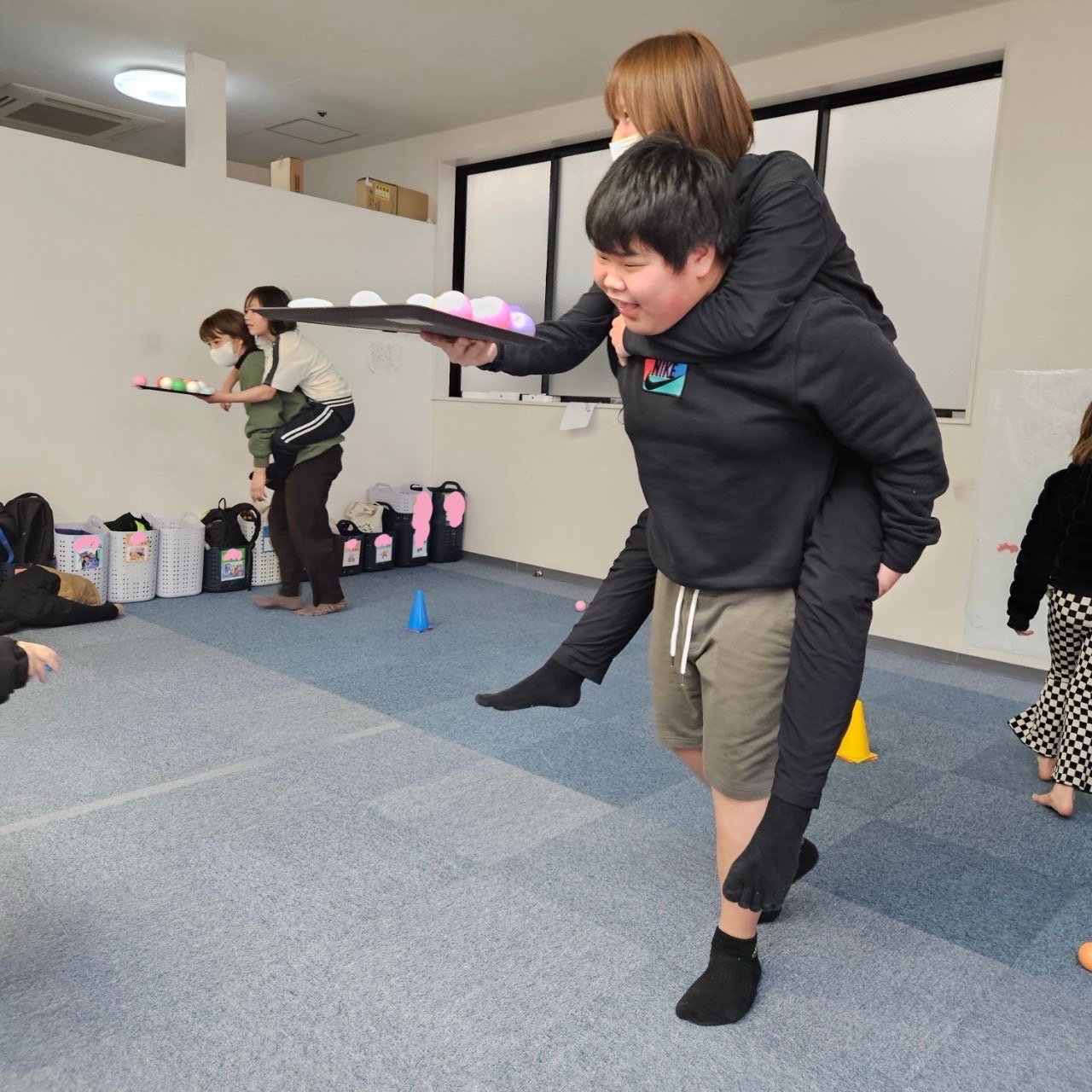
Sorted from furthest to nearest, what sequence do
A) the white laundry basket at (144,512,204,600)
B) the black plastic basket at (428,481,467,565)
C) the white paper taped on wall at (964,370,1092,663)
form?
1. the black plastic basket at (428,481,467,565)
2. the white laundry basket at (144,512,204,600)
3. the white paper taped on wall at (964,370,1092,663)

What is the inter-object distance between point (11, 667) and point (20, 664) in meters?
0.01

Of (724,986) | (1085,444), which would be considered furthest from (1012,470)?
(724,986)

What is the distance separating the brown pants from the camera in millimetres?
4164

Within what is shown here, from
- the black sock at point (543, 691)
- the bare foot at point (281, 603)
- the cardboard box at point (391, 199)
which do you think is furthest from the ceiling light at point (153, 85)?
the black sock at point (543, 691)

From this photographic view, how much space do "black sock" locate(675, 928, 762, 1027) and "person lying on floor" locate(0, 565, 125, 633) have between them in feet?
10.6

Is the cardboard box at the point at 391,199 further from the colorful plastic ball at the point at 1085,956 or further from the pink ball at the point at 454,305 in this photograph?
the colorful plastic ball at the point at 1085,956

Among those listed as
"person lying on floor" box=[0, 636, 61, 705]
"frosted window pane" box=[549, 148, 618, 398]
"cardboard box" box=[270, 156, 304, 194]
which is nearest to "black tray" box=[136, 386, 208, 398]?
"cardboard box" box=[270, 156, 304, 194]

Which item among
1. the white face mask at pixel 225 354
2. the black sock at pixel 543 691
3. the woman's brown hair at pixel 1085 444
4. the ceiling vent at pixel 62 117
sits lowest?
the black sock at pixel 543 691

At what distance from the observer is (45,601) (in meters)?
3.85

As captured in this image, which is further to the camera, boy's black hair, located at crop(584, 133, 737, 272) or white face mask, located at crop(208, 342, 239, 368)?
white face mask, located at crop(208, 342, 239, 368)

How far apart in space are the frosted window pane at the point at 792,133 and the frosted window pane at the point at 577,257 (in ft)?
3.14

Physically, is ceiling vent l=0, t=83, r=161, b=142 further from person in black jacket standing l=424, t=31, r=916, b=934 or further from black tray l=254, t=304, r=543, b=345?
person in black jacket standing l=424, t=31, r=916, b=934

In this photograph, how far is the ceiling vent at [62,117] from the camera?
5.45m

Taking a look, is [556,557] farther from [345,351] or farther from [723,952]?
[723,952]
